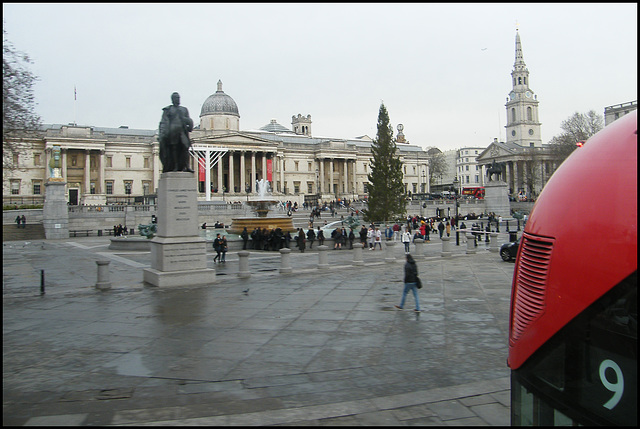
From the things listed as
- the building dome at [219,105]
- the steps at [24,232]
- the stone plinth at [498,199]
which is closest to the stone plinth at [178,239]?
the steps at [24,232]

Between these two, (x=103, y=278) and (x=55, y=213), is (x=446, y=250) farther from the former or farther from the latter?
(x=55, y=213)

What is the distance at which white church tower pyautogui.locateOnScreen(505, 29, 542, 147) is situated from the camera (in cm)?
12662

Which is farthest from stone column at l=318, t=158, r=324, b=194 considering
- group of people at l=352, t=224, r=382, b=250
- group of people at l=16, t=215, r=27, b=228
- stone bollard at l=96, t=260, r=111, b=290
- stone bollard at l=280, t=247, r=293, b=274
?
stone bollard at l=96, t=260, r=111, b=290

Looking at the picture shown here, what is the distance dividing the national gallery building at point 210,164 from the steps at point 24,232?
25.5m

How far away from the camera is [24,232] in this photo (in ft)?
146

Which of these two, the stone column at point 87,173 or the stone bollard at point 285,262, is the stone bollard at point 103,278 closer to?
the stone bollard at point 285,262

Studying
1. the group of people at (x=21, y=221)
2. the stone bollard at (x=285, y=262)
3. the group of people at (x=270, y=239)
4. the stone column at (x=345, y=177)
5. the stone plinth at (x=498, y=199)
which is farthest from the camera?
the stone column at (x=345, y=177)

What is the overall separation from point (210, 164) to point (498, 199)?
4306cm

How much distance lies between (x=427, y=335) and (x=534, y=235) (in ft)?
20.0

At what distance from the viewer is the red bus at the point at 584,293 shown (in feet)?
10.3

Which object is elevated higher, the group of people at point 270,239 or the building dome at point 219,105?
the building dome at point 219,105

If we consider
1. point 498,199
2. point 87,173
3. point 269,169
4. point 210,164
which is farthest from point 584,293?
point 87,173

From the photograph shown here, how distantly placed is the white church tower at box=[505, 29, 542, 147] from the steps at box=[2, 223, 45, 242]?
365 feet

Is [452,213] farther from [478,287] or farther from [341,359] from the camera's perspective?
[341,359]
